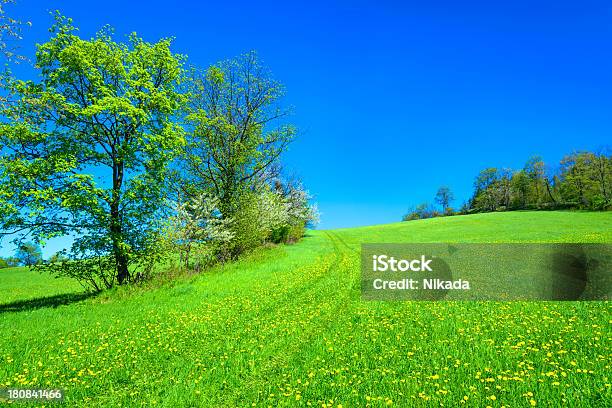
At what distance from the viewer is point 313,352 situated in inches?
365

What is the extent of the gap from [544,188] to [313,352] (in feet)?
388

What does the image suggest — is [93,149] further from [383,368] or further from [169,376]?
[383,368]

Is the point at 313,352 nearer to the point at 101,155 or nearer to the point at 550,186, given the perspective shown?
the point at 101,155

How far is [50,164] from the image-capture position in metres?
16.7

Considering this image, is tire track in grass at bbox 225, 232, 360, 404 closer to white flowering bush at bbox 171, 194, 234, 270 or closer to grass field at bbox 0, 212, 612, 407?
grass field at bbox 0, 212, 612, 407

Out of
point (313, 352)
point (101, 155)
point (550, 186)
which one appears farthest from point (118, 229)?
point (550, 186)

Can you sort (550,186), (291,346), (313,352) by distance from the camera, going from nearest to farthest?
(313,352) → (291,346) → (550,186)

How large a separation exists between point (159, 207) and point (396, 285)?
45.2 feet

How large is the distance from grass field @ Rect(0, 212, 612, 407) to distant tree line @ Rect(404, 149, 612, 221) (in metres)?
80.2

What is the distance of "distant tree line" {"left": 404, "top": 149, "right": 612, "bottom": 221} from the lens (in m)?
80.2

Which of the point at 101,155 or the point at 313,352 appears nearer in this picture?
the point at 313,352

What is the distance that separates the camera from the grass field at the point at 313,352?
7031mm

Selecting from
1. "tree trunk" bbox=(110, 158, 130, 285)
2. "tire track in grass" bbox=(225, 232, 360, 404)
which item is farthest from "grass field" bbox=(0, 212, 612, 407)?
"tree trunk" bbox=(110, 158, 130, 285)

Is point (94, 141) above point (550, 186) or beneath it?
beneath
